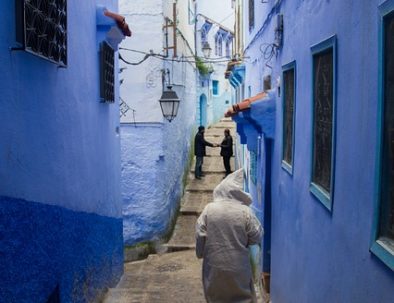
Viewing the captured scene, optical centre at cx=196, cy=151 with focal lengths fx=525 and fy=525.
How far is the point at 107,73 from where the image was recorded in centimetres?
659

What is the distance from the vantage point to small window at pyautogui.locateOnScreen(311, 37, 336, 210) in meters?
3.46

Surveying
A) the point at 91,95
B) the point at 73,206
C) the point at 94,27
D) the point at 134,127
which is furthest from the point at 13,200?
the point at 134,127

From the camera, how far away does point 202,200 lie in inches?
564

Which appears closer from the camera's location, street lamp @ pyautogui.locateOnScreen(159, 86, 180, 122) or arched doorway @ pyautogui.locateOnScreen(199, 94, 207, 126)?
street lamp @ pyautogui.locateOnScreen(159, 86, 180, 122)

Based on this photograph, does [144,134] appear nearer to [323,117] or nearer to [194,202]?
[194,202]

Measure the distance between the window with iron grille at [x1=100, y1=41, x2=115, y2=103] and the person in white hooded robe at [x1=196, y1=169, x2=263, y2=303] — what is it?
7.27 feet

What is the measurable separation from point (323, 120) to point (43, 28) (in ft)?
6.82

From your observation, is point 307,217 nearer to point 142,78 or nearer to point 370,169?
point 370,169

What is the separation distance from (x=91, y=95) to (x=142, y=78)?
4.76 m

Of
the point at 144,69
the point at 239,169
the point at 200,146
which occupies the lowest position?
the point at 200,146

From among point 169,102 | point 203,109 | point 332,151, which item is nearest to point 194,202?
point 169,102

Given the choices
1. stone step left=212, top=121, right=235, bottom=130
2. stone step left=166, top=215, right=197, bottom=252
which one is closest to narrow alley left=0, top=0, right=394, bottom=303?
stone step left=166, top=215, right=197, bottom=252

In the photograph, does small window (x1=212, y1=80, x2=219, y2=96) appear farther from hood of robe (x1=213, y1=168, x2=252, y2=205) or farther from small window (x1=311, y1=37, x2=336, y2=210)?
small window (x1=311, y1=37, x2=336, y2=210)

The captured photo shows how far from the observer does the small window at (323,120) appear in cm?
346
